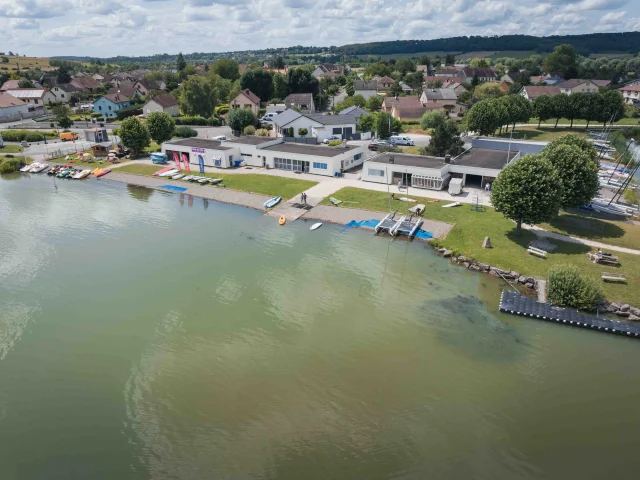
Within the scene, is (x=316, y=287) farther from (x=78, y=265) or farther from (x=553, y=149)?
(x=553, y=149)

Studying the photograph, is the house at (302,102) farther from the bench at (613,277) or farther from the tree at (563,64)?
the tree at (563,64)

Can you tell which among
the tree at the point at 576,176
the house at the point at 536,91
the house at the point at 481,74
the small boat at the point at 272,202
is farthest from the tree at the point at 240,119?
the house at the point at 481,74

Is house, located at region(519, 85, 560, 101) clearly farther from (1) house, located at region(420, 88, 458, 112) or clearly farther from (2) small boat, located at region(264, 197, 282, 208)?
(2) small boat, located at region(264, 197, 282, 208)

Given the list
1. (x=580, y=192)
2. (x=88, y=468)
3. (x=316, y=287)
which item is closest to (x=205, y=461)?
(x=88, y=468)

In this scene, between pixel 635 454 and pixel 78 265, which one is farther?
pixel 78 265

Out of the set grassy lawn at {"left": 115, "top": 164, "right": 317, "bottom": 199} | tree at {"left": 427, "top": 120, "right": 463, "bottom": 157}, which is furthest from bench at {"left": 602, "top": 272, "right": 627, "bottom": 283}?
tree at {"left": 427, "top": 120, "right": 463, "bottom": 157}

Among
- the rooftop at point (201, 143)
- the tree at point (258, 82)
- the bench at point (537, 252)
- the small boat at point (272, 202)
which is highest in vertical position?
the tree at point (258, 82)

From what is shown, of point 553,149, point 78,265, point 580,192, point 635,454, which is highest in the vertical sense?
point 553,149

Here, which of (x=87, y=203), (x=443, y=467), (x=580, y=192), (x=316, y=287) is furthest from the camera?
(x=87, y=203)
